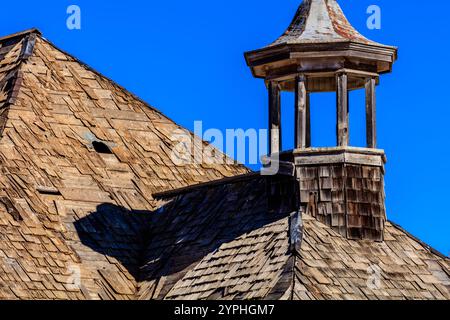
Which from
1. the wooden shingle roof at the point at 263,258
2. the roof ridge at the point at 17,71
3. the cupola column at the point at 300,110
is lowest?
the wooden shingle roof at the point at 263,258

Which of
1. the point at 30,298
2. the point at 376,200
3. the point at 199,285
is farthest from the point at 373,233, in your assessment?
the point at 30,298

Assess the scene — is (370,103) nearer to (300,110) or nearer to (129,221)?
(300,110)

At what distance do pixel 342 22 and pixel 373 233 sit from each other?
4.59m

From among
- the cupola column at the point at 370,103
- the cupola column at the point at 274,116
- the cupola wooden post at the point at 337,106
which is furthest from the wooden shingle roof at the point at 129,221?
the cupola column at the point at 370,103

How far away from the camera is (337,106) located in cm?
4391

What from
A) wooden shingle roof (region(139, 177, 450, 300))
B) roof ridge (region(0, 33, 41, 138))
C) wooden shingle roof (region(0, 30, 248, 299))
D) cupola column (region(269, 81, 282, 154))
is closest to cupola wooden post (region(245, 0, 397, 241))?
cupola column (region(269, 81, 282, 154))

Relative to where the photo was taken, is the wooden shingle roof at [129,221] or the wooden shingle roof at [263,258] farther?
the wooden shingle roof at [129,221]

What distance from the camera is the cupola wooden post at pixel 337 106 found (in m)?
43.1

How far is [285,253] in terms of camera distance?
41312 millimetres

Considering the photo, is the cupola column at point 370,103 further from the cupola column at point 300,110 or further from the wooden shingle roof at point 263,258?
the wooden shingle roof at point 263,258

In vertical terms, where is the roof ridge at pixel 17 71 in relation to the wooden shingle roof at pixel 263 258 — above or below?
above

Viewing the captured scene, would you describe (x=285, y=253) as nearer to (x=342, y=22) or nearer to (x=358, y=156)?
(x=358, y=156)
